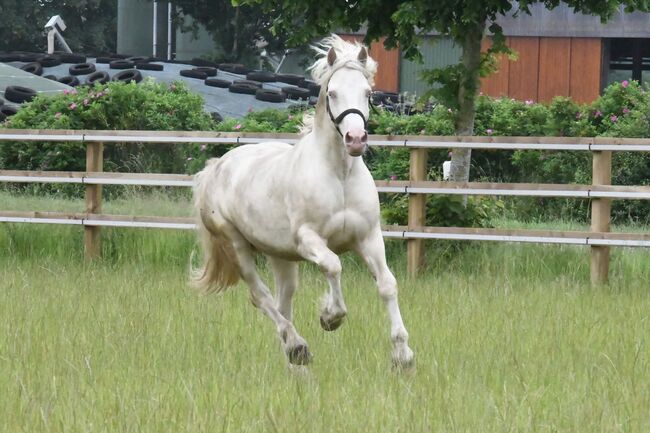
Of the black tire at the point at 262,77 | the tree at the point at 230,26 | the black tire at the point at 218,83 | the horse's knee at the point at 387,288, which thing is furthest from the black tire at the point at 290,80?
the horse's knee at the point at 387,288

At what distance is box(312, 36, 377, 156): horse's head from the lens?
636 centimetres

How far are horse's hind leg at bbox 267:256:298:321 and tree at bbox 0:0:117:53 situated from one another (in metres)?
41.2

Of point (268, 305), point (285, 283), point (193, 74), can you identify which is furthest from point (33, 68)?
point (268, 305)

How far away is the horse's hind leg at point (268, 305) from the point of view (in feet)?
21.7

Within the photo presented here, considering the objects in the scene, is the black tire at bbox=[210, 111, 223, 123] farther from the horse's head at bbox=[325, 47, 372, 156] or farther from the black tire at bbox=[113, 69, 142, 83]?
the horse's head at bbox=[325, 47, 372, 156]

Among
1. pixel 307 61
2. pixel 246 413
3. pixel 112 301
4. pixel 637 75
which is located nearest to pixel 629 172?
pixel 112 301

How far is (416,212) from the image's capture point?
12.0 metres

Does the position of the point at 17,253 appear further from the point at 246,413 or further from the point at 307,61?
the point at 307,61

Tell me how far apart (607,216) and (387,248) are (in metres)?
2.21

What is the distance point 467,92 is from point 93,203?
391 centimetres

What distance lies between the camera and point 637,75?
103 feet

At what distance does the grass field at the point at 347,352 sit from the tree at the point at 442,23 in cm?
161

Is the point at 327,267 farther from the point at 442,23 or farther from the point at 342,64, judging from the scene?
the point at 442,23

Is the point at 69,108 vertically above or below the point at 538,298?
above
